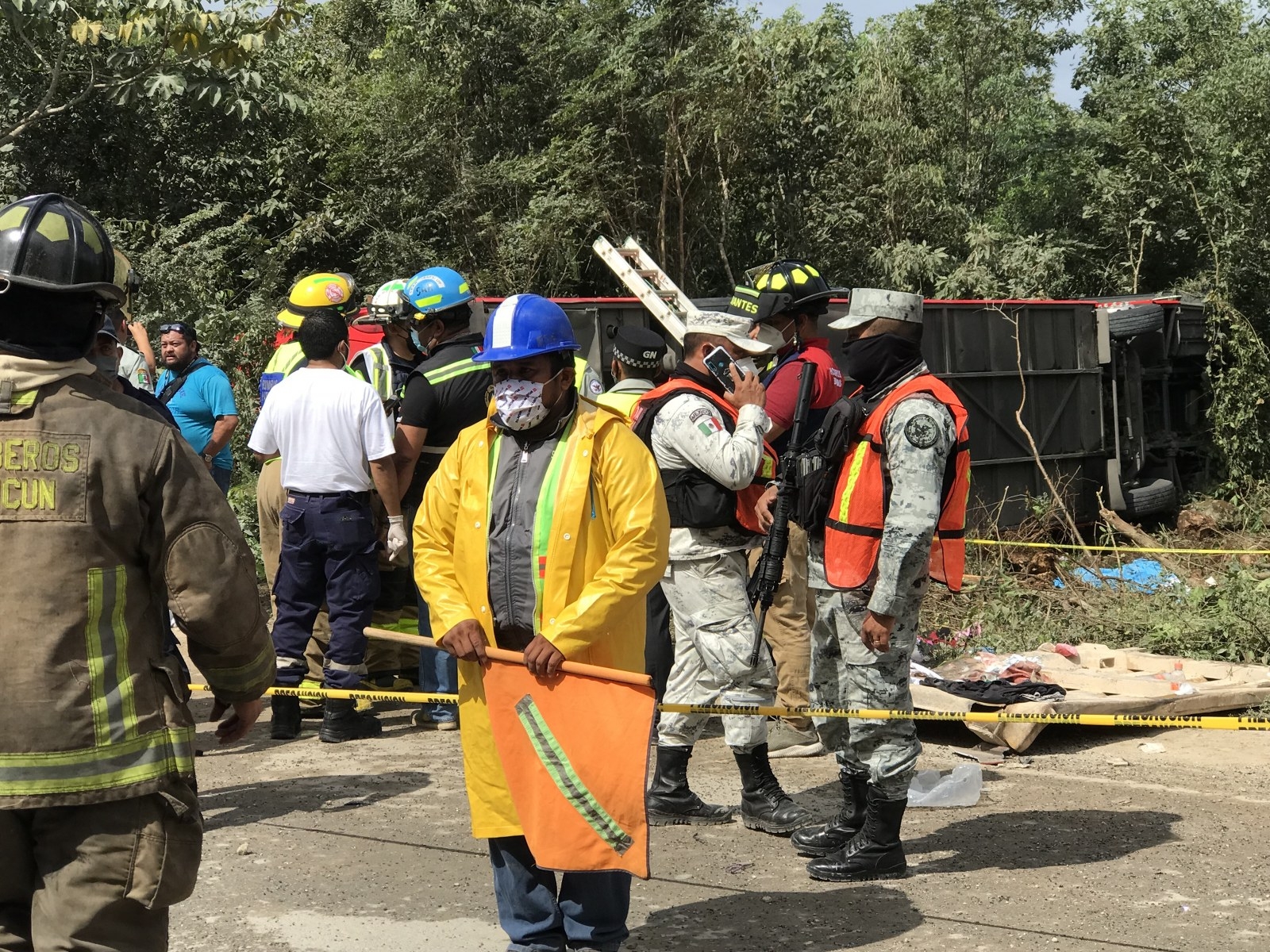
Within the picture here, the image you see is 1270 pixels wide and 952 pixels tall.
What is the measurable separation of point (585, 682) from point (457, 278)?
3.73 metres

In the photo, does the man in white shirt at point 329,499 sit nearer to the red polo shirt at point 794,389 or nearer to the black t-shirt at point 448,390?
the black t-shirt at point 448,390

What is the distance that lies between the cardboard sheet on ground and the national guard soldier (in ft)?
3.41

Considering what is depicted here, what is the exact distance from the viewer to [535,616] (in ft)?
12.4

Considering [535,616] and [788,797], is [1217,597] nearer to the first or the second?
[788,797]

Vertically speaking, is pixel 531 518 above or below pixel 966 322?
below

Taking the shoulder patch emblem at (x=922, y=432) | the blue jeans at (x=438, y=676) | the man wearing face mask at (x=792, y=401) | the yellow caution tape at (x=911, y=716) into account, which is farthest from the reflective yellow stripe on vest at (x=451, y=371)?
the shoulder patch emblem at (x=922, y=432)

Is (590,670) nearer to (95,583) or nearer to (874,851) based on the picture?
(95,583)

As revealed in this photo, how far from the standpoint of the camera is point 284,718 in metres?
7.12

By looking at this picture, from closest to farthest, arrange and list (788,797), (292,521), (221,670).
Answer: (221,670), (788,797), (292,521)

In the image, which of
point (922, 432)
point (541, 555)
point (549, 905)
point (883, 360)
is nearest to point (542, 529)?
point (541, 555)

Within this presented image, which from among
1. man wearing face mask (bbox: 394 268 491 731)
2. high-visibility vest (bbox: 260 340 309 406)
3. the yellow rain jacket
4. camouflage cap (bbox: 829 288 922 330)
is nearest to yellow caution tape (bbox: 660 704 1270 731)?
the yellow rain jacket

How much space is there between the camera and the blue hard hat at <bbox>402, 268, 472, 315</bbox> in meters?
6.94

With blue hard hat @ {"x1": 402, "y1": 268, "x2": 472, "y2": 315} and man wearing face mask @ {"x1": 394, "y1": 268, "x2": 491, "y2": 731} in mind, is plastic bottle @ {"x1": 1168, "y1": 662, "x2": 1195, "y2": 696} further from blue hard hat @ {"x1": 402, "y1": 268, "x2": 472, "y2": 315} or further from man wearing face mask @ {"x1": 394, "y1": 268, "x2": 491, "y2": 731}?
blue hard hat @ {"x1": 402, "y1": 268, "x2": 472, "y2": 315}

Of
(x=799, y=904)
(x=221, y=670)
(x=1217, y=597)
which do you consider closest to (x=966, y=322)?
(x=1217, y=597)
